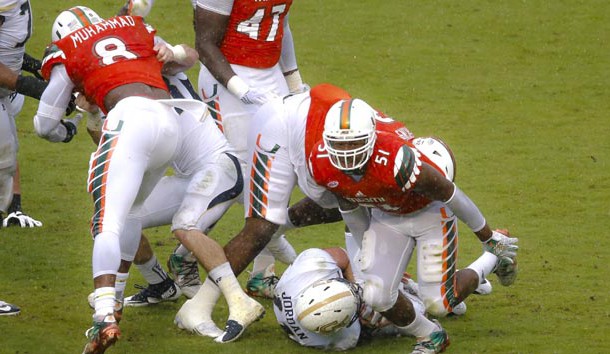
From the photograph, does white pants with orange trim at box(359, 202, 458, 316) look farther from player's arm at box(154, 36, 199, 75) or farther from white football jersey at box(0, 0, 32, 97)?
white football jersey at box(0, 0, 32, 97)

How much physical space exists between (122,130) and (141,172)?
239 millimetres

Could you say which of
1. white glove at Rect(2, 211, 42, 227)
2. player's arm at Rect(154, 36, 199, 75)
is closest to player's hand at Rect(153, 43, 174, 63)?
player's arm at Rect(154, 36, 199, 75)

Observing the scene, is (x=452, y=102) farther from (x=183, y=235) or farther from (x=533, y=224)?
(x=183, y=235)

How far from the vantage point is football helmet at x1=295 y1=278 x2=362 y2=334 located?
6316 mm

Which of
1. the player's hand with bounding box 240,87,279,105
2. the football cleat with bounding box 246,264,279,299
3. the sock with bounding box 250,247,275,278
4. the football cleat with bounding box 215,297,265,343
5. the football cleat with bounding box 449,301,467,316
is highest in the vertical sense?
the player's hand with bounding box 240,87,279,105

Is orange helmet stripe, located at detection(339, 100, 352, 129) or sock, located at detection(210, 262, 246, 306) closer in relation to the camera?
orange helmet stripe, located at detection(339, 100, 352, 129)

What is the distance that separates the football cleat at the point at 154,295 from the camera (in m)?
7.34

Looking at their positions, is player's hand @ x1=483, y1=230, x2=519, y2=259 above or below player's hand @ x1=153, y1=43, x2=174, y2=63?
below

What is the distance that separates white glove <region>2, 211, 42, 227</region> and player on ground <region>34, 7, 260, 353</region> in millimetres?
1581

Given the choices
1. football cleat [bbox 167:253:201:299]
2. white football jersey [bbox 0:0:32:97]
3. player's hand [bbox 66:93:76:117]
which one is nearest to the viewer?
player's hand [bbox 66:93:76:117]

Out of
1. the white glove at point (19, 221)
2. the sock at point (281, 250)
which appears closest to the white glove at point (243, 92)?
the sock at point (281, 250)

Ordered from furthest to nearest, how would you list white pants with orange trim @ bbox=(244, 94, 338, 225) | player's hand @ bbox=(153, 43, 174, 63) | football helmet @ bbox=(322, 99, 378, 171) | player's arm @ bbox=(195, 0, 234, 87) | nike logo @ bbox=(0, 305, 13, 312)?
player's arm @ bbox=(195, 0, 234, 87), player's hand @ bbox=(153, 43, 174, 63), nike logo @ bbox=(0, 305, 13, 312), white pants with orange trim @ bbox=(244, 94, 338, 225), football helmet @ bbox=(322, 99, 378, 171)

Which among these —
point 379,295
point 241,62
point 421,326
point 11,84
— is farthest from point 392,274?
point 11,84

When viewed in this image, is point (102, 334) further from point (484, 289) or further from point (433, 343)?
point (484, 289)
